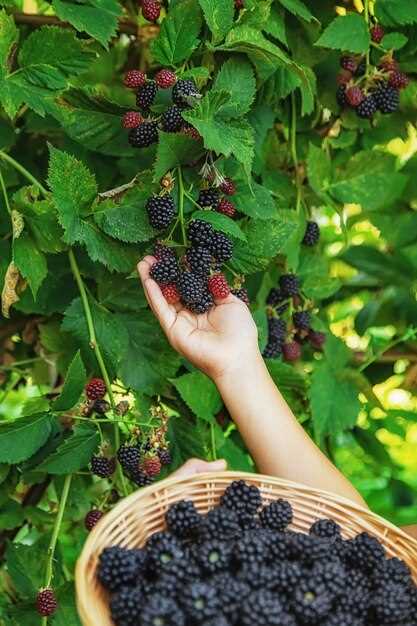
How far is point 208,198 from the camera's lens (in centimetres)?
154

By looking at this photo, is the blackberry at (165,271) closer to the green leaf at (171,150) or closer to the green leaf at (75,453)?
the green leaf at (171,150)

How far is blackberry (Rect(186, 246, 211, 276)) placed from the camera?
1.47 meters

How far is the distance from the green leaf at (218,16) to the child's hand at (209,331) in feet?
1.23

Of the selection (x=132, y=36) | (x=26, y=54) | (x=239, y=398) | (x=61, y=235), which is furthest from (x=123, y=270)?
(x=132, y=36)

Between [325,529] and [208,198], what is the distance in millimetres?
558

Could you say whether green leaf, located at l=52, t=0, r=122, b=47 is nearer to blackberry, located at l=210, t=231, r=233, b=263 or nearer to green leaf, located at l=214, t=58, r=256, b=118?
green leaf, located at l=214, t=58, r=256, b=118

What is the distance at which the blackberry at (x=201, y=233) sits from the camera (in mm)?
1470

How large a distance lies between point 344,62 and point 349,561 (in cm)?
97

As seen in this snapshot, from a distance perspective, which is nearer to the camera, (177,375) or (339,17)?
(339,17)

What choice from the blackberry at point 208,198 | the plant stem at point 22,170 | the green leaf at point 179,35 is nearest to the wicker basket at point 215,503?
the blackberry at point 208,198

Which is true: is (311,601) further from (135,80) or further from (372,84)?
(372,84)

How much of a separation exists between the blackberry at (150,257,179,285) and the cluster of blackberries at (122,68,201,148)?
0.20 metres

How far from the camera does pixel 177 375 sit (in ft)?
6.05

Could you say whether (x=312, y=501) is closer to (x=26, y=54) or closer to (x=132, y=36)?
(x=26, y=54)
